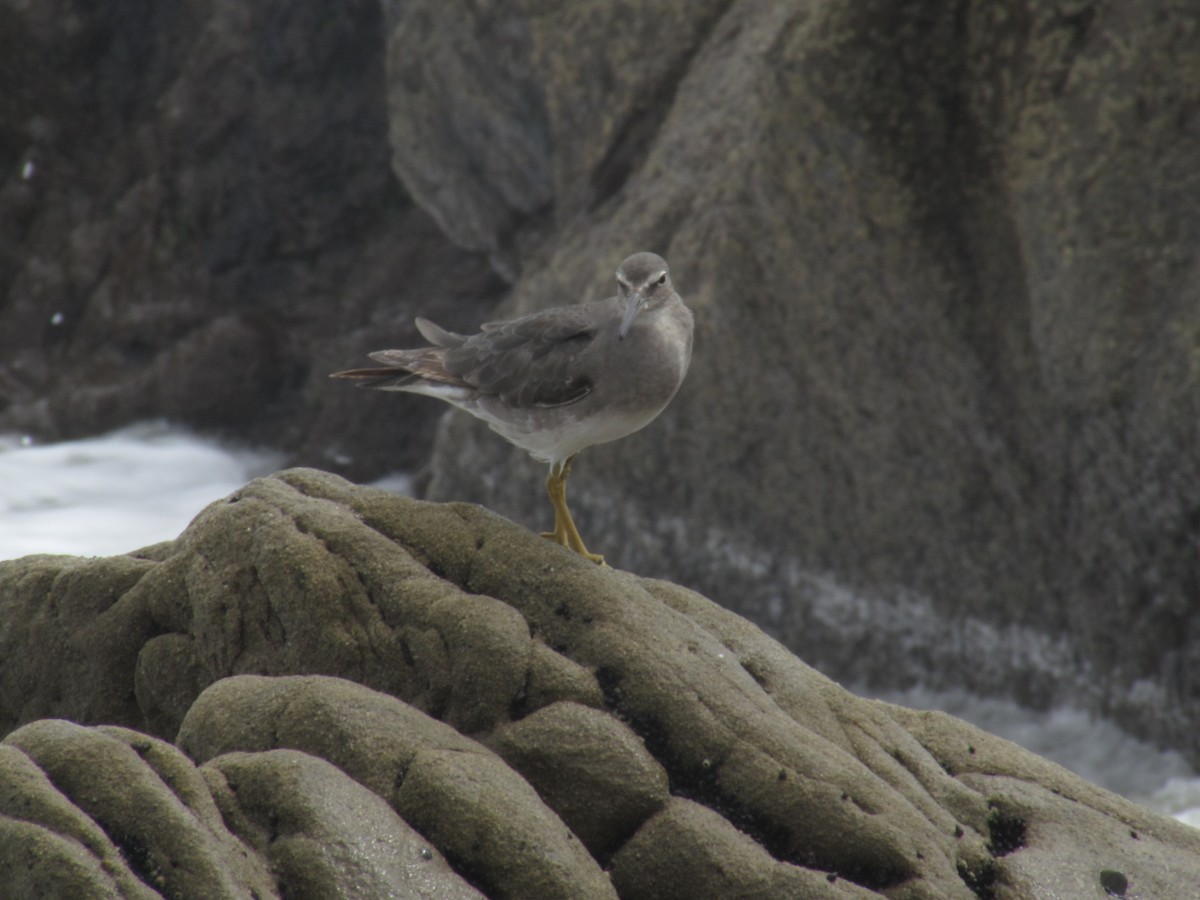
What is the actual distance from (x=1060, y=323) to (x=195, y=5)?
12.8 metres

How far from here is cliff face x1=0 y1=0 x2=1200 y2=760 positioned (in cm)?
898

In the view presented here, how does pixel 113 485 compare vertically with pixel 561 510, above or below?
below

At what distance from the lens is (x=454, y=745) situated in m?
4.70

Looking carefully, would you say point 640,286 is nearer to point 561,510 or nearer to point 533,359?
point 533,359

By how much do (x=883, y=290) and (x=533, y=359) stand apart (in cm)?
426

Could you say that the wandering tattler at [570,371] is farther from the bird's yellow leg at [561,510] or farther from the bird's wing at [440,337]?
the bird's wing at [440,337]

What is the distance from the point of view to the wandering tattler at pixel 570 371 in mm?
6238

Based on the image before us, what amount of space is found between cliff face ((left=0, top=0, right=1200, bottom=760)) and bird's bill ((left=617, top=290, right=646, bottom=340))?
13.6ft

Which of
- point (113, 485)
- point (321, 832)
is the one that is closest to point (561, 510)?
point (321, 832)

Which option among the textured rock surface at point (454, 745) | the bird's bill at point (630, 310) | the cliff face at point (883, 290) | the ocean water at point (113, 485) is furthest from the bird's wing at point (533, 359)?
the ocean water at point (113, 485)

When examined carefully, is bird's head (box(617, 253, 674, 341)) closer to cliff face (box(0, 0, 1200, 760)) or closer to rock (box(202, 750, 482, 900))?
rock (box(202, 750, 482, 900))

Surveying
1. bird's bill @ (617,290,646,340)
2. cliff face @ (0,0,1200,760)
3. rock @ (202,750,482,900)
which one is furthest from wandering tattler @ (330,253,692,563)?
cliff face @ (0,0,1200,760)

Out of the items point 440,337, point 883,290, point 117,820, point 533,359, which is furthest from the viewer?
point 883,290

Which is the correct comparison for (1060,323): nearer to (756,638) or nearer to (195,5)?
(756,638)
